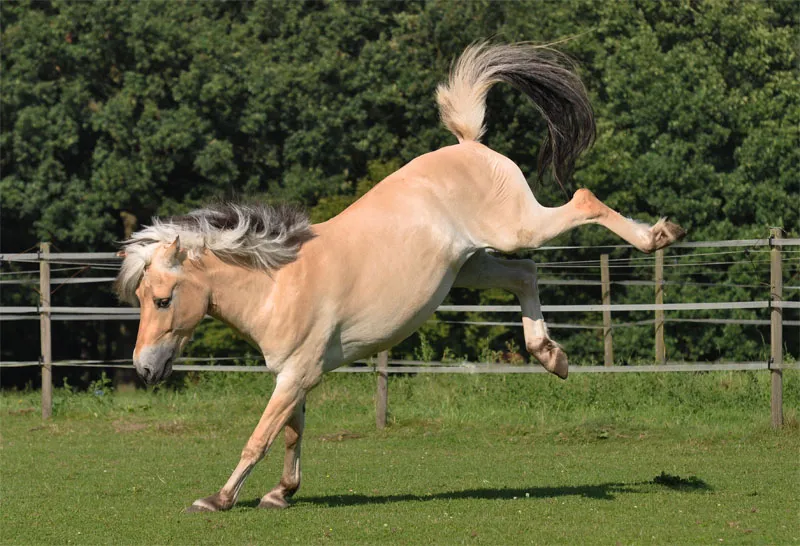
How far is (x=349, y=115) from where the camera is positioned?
22.9 m

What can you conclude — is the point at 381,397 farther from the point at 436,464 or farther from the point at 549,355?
the point at 549,355

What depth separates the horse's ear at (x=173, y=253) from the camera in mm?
6957

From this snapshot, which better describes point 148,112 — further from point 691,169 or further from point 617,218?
point 617,218

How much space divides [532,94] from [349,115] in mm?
14784

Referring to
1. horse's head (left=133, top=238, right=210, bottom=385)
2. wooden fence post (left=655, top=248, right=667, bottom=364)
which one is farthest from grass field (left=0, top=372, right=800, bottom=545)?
horse's head (left=133, top=238, right=210, bottom=385)

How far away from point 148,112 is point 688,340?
37.2ft

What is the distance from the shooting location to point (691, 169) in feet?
74.1

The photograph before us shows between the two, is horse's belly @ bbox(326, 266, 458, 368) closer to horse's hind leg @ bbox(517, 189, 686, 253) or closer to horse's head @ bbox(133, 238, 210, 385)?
horse's hind leg @ bbox(517, 189, 686, 253)

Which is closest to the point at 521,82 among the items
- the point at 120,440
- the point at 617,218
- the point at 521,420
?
the point at 617,218

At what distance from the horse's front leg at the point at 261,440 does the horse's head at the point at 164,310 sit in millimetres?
678

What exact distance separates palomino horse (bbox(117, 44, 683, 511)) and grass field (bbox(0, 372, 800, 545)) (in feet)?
2.72

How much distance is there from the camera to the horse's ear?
6957 mm

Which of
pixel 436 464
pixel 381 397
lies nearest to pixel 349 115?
pixel 381 397

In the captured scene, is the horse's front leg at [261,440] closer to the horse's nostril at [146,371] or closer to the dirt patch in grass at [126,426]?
the horse's nostril at [146,371]
